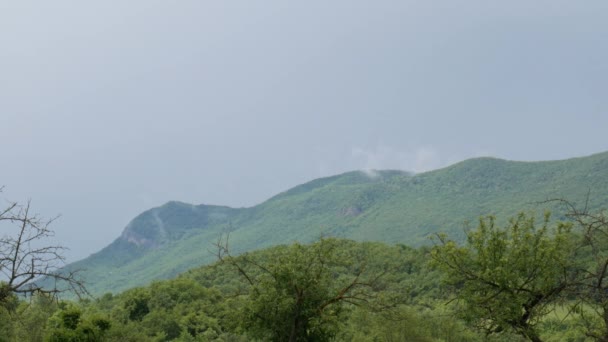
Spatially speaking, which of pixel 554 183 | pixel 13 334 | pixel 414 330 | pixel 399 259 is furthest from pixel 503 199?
pixel 13 334

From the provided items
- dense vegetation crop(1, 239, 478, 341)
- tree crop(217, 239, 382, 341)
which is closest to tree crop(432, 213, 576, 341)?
dense vegetation crop(1, 239, 478, 341)

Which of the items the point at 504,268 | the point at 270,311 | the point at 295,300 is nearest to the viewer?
the point at 504,268

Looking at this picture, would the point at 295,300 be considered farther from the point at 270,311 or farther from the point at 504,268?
the point at 504,268

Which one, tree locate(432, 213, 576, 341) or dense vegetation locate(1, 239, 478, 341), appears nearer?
tree locate(432, 213, 576, 341)

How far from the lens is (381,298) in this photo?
19641 mm

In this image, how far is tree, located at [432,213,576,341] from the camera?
1630 centimetres

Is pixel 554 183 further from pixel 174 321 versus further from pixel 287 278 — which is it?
pixel 287 278

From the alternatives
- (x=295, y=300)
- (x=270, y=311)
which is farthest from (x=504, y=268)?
(x=270, y=311)

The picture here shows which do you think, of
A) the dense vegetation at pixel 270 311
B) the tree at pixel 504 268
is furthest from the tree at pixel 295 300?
the tree at pixel 504 268

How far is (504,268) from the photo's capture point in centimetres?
1848

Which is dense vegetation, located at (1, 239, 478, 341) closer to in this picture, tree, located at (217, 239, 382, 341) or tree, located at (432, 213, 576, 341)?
tree, located at (217, 239, 382, 341)

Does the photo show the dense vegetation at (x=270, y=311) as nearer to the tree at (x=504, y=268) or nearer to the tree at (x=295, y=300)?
the tree at (x=295, y=300)

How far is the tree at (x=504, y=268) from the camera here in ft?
53.5

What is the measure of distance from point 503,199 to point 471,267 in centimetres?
17280
